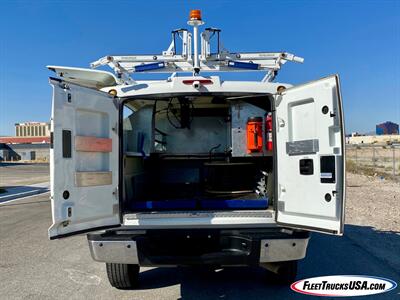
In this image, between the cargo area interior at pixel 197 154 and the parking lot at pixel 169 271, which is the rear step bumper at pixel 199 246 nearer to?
the cargo area interior at pixel 197 154

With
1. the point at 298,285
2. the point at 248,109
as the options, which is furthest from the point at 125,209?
the point at 298,285

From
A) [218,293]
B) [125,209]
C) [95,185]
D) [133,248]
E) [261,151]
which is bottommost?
[218,293]

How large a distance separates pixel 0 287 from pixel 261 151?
3.62 m

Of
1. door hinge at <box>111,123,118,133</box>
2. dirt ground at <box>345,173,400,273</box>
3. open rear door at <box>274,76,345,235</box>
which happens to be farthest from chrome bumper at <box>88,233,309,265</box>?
dirt ground at <box>345,173,400,273</box>

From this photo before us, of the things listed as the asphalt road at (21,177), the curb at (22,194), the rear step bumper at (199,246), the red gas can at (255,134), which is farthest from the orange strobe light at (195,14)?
the asphalt road at (21,177)

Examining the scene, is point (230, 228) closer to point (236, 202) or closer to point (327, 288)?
point (236, 202)

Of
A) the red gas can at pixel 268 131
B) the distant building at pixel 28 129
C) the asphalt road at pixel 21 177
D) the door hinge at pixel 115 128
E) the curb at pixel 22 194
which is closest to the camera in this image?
the door hinge at pixel 115 128

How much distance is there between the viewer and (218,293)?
15.0 feet

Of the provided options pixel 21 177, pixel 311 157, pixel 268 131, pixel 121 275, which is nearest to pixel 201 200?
pixel 268 131

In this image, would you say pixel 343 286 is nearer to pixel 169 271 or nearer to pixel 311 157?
pixel 311 157

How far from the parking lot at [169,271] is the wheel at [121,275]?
9cm

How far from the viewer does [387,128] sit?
111688 mm

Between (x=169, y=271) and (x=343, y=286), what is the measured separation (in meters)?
2.28

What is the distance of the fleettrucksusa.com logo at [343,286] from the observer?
179 inches
